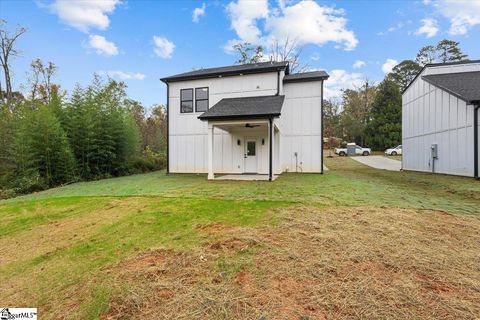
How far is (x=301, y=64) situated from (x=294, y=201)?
24167mm

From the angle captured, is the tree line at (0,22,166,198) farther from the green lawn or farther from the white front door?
the white front door

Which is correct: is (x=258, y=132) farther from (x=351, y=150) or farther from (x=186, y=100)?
(x=351, y=150)

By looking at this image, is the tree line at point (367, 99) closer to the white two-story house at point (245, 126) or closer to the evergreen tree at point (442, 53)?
the evergreen tree at point (442, 53)

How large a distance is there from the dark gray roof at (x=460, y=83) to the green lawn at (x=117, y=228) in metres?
5.00

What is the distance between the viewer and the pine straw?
205 cm

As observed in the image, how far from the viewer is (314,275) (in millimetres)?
2527

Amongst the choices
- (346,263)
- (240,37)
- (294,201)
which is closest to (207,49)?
(240,37)

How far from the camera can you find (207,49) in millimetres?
20250

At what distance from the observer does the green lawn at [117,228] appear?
265 centimetres

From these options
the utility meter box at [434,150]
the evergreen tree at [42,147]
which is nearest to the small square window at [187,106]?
the evergreen tree at [42,147]

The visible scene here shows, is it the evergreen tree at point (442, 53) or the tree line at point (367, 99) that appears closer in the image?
the tree line at point (367, 99)

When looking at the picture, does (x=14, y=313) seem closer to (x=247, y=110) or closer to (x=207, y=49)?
(x=247, y=110)

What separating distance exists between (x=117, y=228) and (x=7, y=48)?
1994cm

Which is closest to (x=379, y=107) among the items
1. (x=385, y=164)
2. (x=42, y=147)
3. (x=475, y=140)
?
(x=385, y=164)
